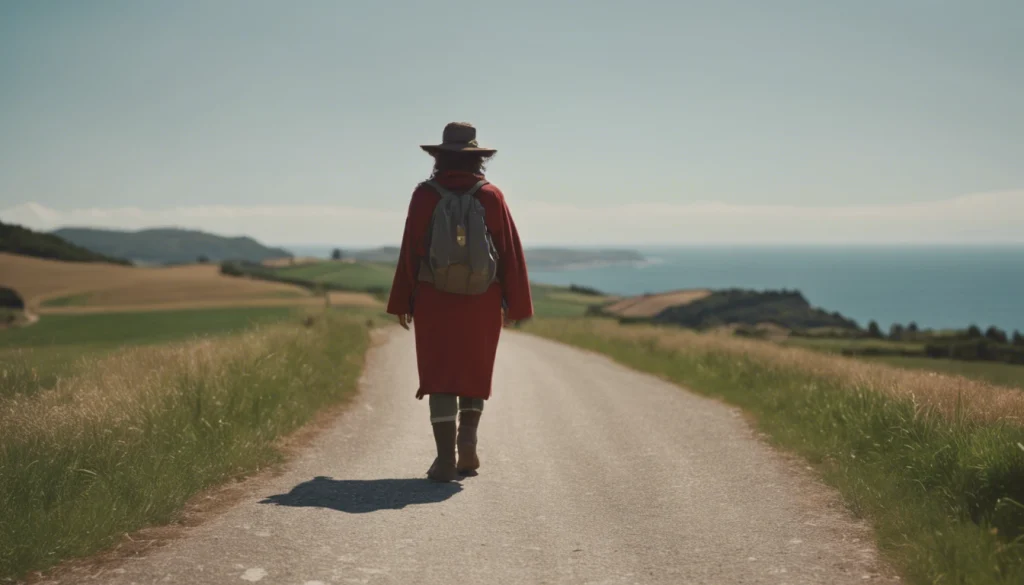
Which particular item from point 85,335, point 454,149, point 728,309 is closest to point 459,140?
point 454,149

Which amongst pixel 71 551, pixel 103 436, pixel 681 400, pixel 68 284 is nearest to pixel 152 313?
pixel 68 284

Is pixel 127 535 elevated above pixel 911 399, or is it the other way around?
pixel 911 399

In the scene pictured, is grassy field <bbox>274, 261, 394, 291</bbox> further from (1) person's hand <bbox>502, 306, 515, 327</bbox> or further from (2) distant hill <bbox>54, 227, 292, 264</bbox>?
(1) person's hand <bbox>502, 306, 515, 327</bbox>

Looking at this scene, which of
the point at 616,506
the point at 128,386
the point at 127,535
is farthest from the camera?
the point at 128,386

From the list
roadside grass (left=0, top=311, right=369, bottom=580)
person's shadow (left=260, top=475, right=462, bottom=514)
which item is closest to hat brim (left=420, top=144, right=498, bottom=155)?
person's shadow (left=260, top=475, right=462, bottom=514)

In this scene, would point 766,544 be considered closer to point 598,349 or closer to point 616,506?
point 616,506

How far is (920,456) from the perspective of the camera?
5.65 metres

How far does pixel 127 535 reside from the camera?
455 centimetres

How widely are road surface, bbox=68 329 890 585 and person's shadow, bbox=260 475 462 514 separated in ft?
0.05

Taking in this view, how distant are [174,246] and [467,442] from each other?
14970 centimetres

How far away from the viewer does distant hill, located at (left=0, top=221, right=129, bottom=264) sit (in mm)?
28109

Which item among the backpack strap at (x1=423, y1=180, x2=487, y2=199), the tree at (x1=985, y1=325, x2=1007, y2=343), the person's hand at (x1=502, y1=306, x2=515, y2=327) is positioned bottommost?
the tree at (x1=985, y1=325, x2=1007, y2=343)

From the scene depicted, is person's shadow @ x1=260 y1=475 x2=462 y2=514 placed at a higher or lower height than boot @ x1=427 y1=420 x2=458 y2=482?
lower

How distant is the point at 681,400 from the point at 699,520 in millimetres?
6316
